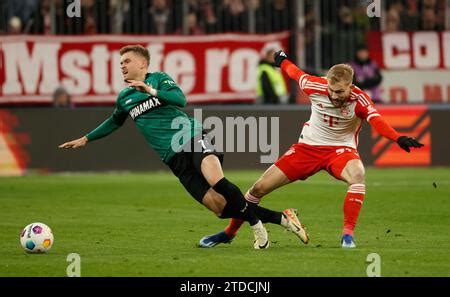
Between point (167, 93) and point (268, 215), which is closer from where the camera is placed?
point (167, 93)

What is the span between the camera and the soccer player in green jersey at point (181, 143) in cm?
1168

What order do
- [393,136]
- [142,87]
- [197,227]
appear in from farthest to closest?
1. [197,227]
2. [393,136]
3. [142,87]

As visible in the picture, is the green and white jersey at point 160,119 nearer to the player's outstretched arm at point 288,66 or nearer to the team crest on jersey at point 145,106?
the team crest on jersey at point 145,106

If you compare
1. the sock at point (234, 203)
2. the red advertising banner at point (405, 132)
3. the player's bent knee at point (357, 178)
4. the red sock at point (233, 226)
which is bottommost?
the red advertising banner at point (405, 132)

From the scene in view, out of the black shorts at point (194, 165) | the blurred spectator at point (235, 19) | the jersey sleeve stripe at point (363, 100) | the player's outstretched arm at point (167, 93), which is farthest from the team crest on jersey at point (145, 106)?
the blurred spectator at point (235, 19)

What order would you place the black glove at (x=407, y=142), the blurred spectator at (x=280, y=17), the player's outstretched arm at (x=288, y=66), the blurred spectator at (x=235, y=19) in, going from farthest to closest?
the blurred spectator at (x=235, y=19) < the blurred spectator at (x=280, y=17) < the player's outstretched arm at (x=288, y=66) < the black glove at (x=407, y=142)

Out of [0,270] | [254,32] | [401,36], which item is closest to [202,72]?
[254,32]

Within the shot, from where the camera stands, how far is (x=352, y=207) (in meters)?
11.7

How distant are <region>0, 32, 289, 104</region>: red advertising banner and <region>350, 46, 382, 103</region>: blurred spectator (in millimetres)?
1526

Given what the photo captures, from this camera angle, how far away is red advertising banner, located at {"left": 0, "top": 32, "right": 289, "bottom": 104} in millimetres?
22969

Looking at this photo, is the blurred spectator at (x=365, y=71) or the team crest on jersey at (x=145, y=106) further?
the blurred spectator at (x=365, y=71)

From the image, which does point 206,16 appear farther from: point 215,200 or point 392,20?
point 215,200

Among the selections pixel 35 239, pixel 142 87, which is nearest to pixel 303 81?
pixel 142 87

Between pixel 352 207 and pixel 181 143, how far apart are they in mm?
1842
